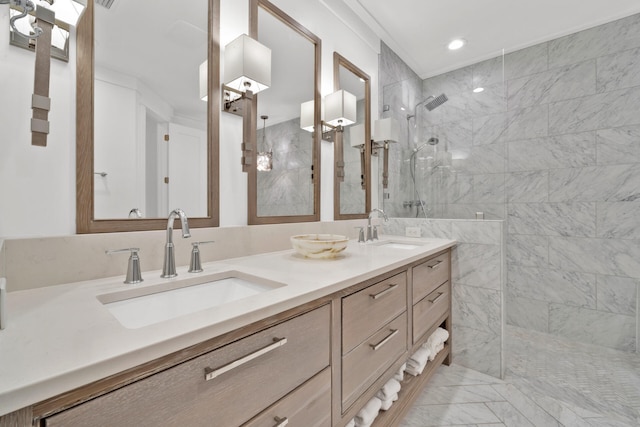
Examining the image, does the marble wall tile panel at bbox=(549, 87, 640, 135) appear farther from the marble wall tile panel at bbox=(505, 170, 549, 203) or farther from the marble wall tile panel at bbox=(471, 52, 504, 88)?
the marble wall tile panel at bbox=(471, 52, 504, 88)

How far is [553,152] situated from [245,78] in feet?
8.96

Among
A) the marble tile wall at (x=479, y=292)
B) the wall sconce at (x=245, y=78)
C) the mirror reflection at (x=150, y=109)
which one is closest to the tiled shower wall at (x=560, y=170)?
the marble tile wall at (x=479, y=292)

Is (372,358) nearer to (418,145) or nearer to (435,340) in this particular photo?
(435,340)

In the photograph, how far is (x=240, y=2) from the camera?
4.54ft

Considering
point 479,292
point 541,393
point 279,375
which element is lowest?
point 541,393

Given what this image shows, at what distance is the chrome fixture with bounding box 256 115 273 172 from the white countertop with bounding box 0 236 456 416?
2.20ft

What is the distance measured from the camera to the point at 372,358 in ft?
3.66

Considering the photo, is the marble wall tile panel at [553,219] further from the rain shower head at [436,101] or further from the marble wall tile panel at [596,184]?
the rain shower head at [436,101]

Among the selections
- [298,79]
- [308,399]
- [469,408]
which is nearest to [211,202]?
[308,399]

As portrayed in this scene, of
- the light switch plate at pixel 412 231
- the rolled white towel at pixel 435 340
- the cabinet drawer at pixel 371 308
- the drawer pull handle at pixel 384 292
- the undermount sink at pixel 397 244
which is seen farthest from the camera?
the light switch plate at pixel 412 231

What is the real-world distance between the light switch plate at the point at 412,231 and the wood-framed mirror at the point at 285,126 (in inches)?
34.4

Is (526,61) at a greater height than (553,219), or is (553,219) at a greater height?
(526,61)

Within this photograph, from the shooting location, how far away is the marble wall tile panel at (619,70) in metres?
2.20

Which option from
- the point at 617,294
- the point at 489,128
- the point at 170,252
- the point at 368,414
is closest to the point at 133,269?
the point at 170,252
